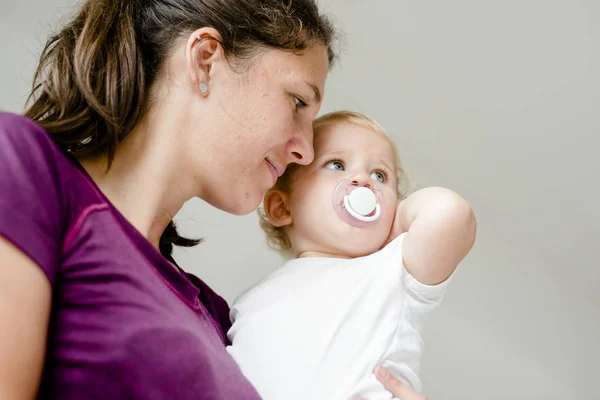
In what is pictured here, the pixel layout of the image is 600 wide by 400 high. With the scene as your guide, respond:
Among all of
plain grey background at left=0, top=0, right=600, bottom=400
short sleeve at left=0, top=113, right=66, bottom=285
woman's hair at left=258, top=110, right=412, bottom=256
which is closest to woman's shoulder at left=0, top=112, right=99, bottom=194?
short sleeve at left=0, top=113, right=66, bottom=285

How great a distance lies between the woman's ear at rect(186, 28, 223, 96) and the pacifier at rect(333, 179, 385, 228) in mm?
297

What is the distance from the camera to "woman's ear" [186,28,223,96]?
3.24 feet

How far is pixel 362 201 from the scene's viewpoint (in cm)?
109

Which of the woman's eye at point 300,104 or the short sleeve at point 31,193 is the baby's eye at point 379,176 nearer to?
the woman's eye at point 300,104

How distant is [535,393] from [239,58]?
128 centimetres

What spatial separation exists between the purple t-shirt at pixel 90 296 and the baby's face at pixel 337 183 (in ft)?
1.23

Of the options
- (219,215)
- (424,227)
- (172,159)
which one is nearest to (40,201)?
(172,159)

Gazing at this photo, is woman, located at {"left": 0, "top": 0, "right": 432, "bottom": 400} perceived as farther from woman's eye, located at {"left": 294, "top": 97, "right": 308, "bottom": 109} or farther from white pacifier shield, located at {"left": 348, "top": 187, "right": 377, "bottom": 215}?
white pacifier shield, located at {"left": 348, "top": 187, "right": 377, "bottom": 215}

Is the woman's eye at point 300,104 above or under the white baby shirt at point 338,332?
above

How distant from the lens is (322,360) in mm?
922

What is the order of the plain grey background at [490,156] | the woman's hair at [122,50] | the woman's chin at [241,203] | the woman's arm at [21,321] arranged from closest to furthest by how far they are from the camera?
the woman's arm at [21,321], the woman's hair at [122,50], the woman's chin at [241,203], the plain grey background at [490,156]

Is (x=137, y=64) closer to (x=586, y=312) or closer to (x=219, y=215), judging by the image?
(x=219, y=215)

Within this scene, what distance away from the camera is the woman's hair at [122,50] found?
907 mm

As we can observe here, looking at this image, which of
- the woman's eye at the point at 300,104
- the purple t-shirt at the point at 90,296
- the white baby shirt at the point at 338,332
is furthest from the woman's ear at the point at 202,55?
the white baby shirt at the point at 338,332
